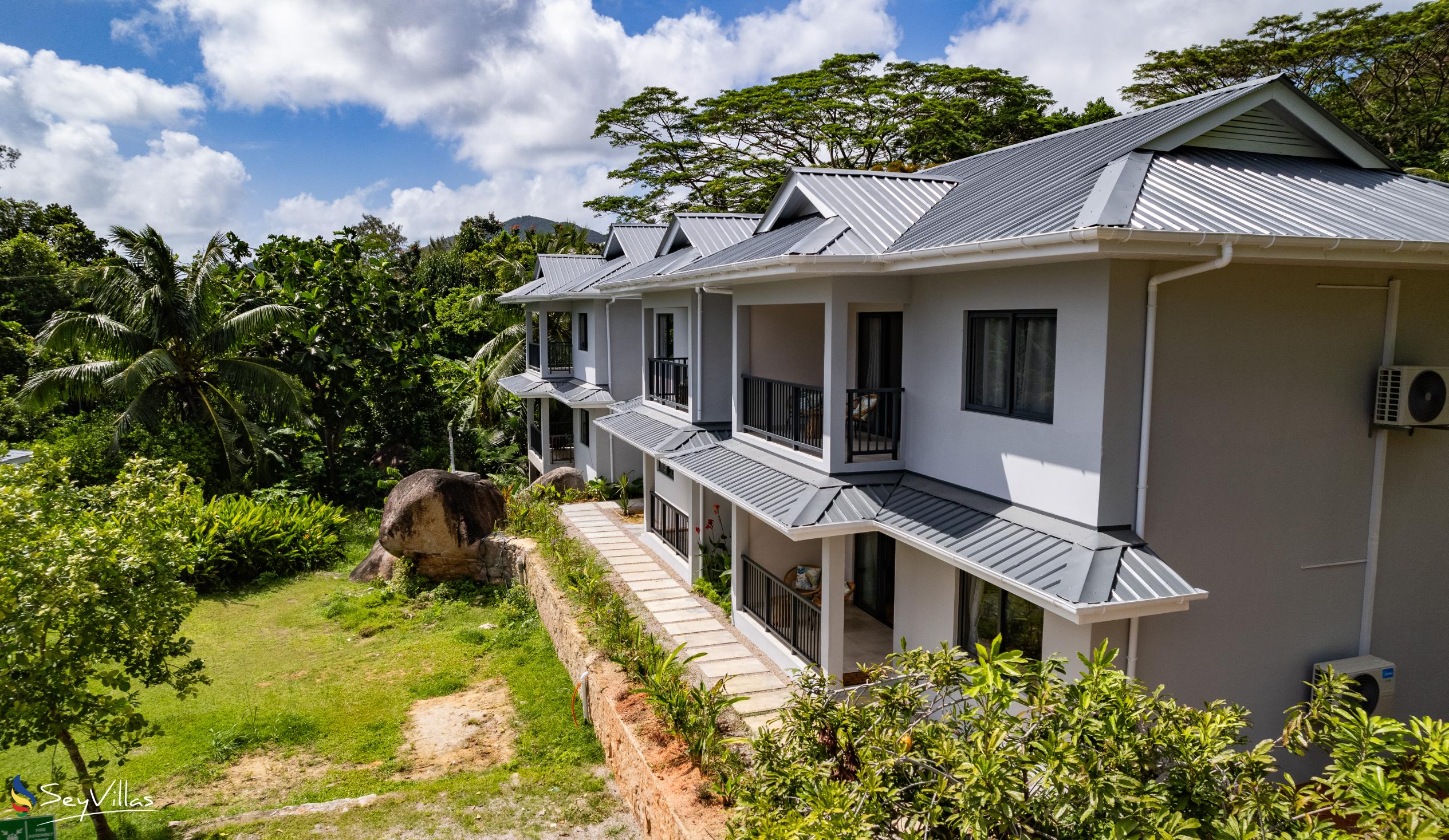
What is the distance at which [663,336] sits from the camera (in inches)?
764

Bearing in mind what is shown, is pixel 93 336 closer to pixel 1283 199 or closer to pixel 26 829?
pixel 26 829

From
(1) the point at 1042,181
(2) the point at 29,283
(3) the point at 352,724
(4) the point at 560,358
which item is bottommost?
(3) the point at 352,724

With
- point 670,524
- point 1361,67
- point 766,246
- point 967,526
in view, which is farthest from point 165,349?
point 1361,67

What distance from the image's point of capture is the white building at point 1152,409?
7457 mm

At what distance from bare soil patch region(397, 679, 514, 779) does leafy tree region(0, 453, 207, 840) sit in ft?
11.3

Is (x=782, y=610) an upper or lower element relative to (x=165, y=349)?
lower

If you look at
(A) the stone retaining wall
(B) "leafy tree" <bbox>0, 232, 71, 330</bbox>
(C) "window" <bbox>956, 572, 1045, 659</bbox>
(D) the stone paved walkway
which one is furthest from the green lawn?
(B) "leafy tree" <bbox>0, 232, 71, 330</bbox>

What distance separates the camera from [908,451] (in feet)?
34.8

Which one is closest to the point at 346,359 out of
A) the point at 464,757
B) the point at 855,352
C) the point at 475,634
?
the point at 475,634

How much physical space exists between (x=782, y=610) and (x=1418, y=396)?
24.3ft

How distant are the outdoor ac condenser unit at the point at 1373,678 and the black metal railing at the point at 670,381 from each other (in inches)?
426

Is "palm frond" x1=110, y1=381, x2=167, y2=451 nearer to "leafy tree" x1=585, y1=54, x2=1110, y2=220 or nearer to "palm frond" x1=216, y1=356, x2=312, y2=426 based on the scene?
"palm frond" x1=216, y1=356, x2=312, y2=426

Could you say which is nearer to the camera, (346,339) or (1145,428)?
(1145,428)

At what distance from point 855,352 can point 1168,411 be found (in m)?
4.36
